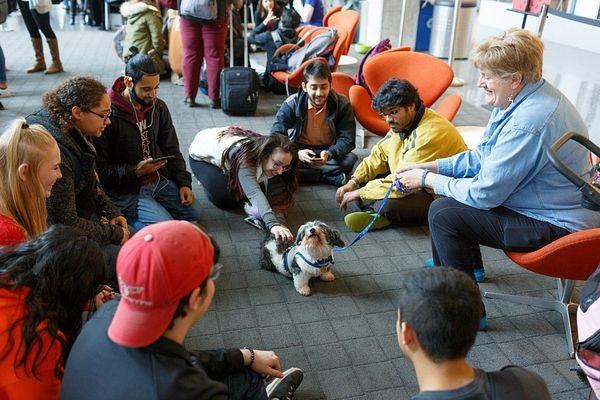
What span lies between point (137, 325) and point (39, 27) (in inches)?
212

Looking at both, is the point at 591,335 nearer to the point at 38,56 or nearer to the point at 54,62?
the point at 54,62

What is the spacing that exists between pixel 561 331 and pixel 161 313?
6.16 ft

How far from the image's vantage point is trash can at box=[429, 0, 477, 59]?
668 cm

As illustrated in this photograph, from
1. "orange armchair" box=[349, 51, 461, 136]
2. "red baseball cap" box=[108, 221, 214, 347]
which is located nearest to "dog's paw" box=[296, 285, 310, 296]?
"red baseball cap" box=[108, 221, 214, 347]

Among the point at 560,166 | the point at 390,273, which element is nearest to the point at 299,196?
the point at 390,273

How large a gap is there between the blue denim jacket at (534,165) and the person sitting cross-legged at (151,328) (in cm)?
131


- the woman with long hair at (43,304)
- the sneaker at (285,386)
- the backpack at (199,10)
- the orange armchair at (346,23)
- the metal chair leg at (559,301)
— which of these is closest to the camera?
the woman with long hair at (43,304)

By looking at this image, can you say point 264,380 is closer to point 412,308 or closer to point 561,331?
point 412,308

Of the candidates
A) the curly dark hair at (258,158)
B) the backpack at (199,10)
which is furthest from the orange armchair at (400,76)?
the backpack at (199,10)

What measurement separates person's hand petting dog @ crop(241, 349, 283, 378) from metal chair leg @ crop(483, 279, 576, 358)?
47.4 inches

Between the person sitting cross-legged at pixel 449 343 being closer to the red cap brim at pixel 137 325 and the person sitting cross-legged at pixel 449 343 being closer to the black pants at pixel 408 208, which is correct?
the red cap brim at pixel 137 325

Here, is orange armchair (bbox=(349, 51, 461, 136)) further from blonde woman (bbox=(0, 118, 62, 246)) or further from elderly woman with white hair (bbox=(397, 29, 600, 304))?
blonde woman (bbox=(0, 118, 62, 246))

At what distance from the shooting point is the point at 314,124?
3498 millimetres

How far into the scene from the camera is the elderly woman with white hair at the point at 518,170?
1928mm
